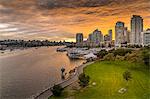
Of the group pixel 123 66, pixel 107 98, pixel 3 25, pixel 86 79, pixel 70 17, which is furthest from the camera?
pixel 123 66

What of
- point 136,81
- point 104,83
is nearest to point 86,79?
point 104,83

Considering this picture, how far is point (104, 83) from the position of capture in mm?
14352

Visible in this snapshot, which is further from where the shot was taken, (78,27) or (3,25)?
(78,27)

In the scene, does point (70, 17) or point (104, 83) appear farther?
point (104, 83)

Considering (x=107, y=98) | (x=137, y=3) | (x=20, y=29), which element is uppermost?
(x=137, y=3)

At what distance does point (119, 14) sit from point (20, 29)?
2.69m

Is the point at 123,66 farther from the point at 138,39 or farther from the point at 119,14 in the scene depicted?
the point at 138,39

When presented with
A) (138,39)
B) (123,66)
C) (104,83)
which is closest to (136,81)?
(104,83)

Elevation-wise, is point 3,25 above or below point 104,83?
above

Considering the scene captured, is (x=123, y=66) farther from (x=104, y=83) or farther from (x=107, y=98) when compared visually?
(x=107, y=98)

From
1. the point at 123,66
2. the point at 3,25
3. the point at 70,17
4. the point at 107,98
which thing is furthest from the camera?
the point at 123,66

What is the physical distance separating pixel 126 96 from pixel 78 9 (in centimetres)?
437

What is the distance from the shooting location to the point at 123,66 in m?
19.4

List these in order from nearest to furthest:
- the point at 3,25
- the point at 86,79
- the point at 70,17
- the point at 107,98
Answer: the point at 3,25, the point at 70,17, the point at 107,98, the point at 86,79
